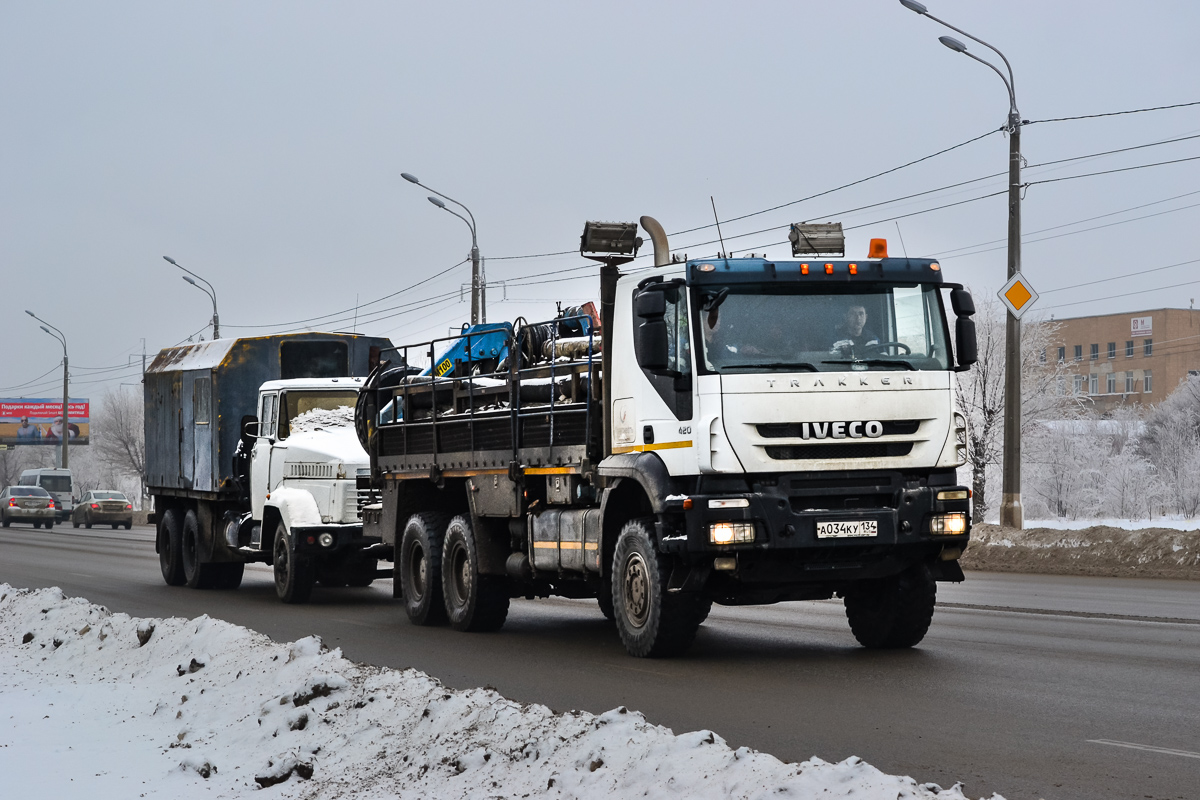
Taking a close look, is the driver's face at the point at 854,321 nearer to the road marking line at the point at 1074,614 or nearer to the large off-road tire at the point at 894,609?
the large off-road tire at the point at 894,609

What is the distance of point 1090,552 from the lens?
73.4 ft

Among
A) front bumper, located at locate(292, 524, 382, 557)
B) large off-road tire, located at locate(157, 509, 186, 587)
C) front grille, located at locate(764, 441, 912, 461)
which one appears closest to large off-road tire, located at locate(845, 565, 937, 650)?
front grille, located at locate(764, 441, 912, 461)

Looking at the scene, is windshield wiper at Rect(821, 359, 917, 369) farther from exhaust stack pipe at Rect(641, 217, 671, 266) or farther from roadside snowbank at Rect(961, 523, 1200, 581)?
roadside snowbank at Rect(961, 523, 1200, 581)

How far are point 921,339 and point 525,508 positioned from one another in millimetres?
3994

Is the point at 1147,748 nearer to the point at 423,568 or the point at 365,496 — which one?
the point at 423,568

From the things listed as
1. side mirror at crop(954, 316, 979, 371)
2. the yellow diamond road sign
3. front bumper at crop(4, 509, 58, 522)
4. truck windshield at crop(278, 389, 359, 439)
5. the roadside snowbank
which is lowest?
front bumper at crop(4, 509, 58, 522)

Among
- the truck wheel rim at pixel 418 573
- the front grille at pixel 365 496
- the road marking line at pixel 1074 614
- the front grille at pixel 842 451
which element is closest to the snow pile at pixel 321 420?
the front grille at pixel 365 496

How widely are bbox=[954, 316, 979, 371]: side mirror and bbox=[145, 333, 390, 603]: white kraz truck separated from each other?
324 inches

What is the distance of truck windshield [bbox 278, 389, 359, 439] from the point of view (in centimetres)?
1852

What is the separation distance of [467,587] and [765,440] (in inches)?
182

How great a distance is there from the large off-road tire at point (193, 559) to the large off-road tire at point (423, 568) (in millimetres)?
6264

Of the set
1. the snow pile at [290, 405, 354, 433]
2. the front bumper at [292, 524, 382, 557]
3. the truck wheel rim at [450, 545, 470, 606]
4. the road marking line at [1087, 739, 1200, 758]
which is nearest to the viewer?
the road marking line at [1087, 739, 1200, 758]

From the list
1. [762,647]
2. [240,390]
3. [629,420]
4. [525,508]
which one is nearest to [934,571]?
[762,647]

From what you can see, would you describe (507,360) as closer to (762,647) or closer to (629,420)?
(629,420)
